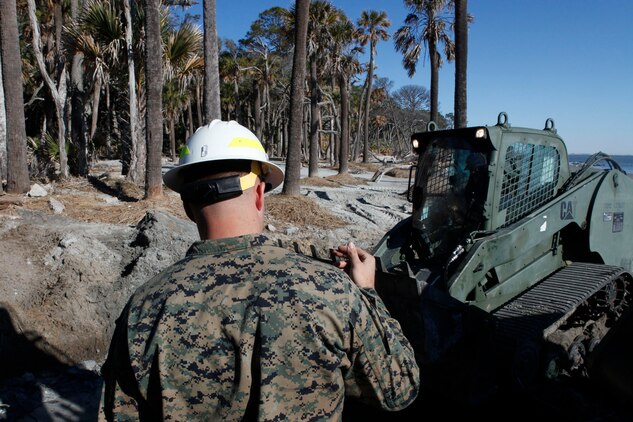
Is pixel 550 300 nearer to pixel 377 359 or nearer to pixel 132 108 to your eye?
pixel 377 359

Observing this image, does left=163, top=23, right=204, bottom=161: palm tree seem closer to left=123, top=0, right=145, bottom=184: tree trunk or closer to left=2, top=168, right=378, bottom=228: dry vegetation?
left=123, top=0, right=145, bottom=184: tree trunk

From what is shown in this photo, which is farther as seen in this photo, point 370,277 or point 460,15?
point 460,15

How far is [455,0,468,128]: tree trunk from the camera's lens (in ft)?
54.4

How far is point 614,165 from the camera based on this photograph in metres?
6.37

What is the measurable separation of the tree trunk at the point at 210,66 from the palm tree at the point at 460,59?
740 centimetres

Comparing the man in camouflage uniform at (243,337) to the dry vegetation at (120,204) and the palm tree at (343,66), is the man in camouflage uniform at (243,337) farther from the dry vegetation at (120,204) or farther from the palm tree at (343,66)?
the palm tree at (343,66)

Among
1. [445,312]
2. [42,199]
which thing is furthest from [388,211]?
[445,312]

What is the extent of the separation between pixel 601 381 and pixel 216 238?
160 centimetres

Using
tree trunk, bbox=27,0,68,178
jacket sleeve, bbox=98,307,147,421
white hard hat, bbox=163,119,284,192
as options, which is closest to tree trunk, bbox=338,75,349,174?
tree trunk, bbox=27,0,68,178

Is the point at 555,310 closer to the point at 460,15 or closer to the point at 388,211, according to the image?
the point at 388,211

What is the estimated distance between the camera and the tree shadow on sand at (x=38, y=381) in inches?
194

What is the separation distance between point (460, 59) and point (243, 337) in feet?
54.1

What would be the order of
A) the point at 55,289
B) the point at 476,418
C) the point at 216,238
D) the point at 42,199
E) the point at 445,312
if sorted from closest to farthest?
the point at 216,238 → the point at 445,312 → the point at 476,418 → the point at 55,289 → the point at 42,199

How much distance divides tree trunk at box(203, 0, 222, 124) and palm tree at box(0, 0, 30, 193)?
4.30m
